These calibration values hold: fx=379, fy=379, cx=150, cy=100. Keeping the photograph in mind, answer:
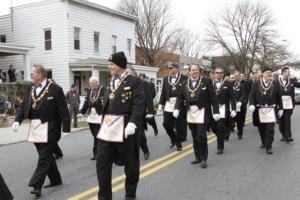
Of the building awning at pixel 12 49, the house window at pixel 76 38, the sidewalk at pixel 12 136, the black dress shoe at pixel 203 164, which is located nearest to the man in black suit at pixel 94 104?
Result: the black dress shoe at pixel 203 164

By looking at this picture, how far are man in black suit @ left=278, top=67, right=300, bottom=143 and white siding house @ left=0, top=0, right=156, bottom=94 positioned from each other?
15.7 meters

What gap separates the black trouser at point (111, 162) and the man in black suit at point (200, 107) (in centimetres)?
239

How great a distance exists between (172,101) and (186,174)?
3008 mm

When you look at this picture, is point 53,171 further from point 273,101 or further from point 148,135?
point 148,135

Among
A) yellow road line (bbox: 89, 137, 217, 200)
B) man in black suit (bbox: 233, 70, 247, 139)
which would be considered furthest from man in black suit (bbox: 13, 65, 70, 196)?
man in black suit (bbox: 233, 70, 247, 139)

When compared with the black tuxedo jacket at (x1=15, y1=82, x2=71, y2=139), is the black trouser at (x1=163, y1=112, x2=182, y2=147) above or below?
below

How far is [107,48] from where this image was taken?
2861cm

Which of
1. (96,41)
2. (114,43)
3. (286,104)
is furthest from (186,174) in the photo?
(114,43)

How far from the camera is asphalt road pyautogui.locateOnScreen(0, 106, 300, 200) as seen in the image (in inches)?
221

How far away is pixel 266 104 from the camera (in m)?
8.84

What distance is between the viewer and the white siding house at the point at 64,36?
24731 millimetres

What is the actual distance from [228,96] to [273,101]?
4.05 feet

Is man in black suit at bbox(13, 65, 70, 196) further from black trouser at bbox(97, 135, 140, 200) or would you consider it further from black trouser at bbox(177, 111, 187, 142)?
black trouser at bbox(177, 111, 187, 142)

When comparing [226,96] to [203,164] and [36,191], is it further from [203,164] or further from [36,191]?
[36,191]
